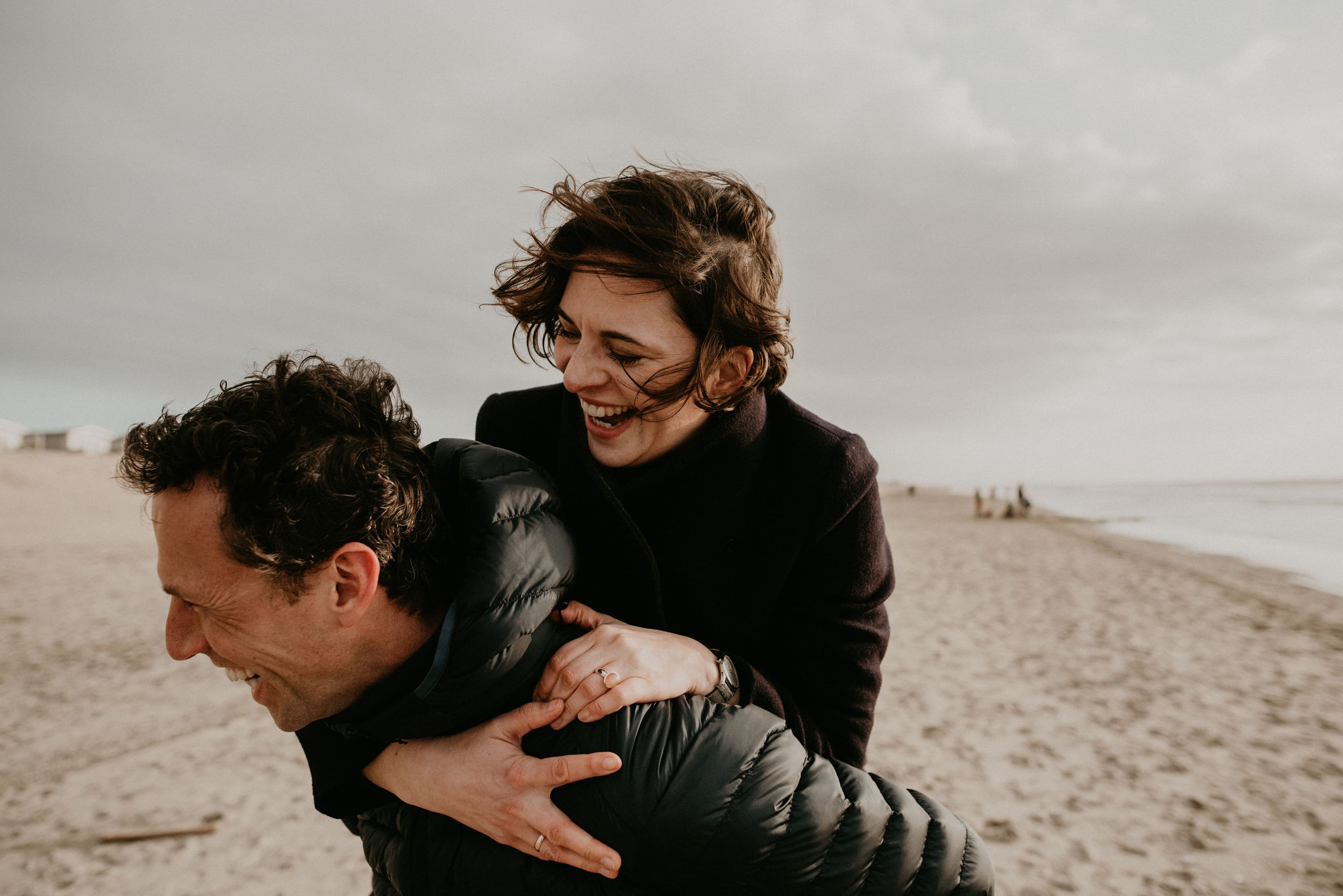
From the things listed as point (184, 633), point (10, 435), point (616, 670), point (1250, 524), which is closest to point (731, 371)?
point (616, 670)

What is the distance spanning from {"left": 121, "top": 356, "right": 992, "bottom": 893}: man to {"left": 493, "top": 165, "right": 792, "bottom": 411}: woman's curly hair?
77cm

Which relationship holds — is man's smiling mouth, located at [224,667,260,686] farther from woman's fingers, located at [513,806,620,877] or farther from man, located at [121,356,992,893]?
woman's fingers, located at [513,806,620,877]

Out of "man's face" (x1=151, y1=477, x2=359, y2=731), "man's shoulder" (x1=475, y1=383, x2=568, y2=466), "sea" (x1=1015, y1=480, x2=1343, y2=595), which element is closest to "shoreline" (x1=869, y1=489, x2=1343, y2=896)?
"man's shoulder" (x1=475, y1=383, x2=568, y2=466)

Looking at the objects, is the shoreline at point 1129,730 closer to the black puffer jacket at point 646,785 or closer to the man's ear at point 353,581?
the black puffer jacket at point 646,785

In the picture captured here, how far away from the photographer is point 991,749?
617cm

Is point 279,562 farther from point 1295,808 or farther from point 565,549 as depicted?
point 1295,808

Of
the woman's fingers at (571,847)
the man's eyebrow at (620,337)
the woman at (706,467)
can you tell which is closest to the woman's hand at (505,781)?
the woman's fingers at (571,847)

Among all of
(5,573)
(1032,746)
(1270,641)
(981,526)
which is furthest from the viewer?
(981,526)

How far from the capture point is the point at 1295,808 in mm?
5184

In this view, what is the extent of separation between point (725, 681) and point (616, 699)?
458mm

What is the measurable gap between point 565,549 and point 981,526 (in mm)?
29179

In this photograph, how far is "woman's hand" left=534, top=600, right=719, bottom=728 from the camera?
5.64 ft

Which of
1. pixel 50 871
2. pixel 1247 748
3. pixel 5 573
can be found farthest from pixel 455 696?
pixel 5 573

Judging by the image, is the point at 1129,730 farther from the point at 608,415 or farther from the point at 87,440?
the point at 87,440
